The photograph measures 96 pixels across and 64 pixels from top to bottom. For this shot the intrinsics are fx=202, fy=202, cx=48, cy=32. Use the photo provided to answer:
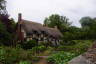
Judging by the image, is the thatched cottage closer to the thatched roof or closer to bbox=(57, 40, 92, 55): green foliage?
the thatched roof

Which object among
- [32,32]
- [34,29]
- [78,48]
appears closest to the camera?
[78,48]

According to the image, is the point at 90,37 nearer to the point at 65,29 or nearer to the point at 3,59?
Result: the point at 65,29

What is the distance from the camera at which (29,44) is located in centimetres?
3409

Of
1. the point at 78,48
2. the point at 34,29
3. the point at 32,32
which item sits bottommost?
the point at 78,48

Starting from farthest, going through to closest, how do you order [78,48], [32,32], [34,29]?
1. [34,29]
2. [32,32]
3. [78,48]

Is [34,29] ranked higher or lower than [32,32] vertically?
higher

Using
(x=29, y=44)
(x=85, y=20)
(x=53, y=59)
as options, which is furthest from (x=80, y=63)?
(x=85, y=20)

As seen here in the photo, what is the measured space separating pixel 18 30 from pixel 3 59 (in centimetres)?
2937

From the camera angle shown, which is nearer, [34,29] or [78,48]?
[78,48]

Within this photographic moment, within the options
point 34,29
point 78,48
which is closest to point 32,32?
point 34,29

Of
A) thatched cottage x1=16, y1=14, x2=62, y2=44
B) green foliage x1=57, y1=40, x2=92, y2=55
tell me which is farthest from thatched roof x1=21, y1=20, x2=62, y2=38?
green foliage x1=57, y1=40, x2=92, y2=55

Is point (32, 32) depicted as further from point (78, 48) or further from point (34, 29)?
point (78, 48)

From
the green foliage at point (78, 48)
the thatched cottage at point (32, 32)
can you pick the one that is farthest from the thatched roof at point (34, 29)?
the green foliage at point (78, 48)

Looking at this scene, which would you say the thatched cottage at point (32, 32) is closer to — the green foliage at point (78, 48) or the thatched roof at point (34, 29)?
the thatched roof at point (34, 29)
